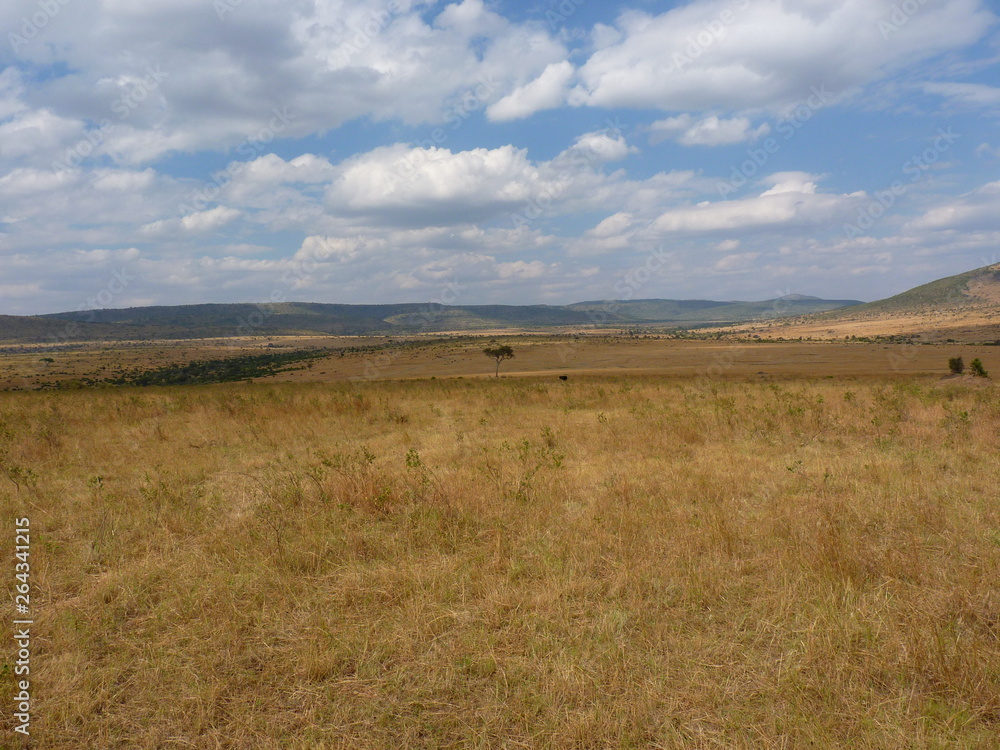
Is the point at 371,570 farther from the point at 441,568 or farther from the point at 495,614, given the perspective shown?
the point at 495,614

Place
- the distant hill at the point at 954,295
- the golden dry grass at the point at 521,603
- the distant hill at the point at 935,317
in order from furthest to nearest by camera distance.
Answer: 1. the distant hill at the point at 954,295
2. the distant hill at the point at 935,317
3. the golden dry grass at the point at 521,603

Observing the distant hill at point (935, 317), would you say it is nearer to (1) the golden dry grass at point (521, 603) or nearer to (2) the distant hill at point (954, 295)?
(2) the distant hill at point (954, 295)

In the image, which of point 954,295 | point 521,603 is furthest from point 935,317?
point 521,603

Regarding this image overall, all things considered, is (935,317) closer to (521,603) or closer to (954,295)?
(954,295)

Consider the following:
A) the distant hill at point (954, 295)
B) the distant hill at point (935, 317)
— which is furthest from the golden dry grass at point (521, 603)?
the distant hill at point (954, 295)

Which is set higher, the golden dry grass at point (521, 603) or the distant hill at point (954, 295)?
the distant hill at point (954, 295)

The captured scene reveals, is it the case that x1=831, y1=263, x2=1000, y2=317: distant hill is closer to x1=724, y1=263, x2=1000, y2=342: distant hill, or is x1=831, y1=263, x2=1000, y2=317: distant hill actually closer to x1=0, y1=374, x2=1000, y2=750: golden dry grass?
x1=724, y1=263, x2=1000, y2=342: distant hill

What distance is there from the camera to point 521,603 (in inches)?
165

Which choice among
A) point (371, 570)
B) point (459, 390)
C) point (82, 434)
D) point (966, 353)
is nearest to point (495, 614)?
point (371, 570)

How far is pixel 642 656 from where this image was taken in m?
3.54

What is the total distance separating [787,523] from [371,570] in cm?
437

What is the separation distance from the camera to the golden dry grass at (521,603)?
3047 millimetres

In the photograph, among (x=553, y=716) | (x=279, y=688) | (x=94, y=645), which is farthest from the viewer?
(x=94, y=645)

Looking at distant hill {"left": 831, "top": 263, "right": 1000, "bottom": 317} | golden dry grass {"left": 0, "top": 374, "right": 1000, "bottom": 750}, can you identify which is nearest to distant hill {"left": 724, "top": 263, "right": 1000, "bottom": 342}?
distant hill {"left": 831, "top": 263, "right": 1000, "bottom": 317}
